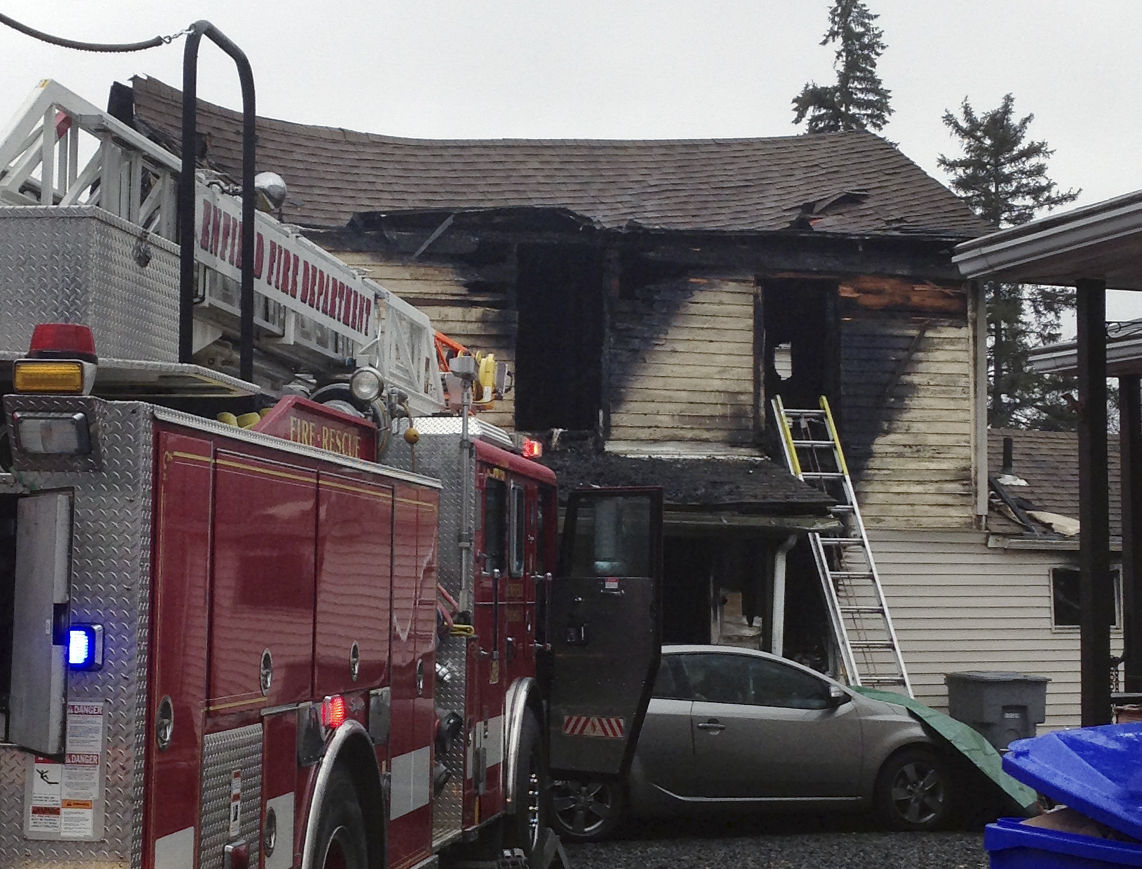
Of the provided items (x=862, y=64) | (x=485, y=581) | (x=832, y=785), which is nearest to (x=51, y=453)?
(x=485, y=581)

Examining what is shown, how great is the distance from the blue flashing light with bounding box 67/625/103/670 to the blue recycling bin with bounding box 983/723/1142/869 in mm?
2738

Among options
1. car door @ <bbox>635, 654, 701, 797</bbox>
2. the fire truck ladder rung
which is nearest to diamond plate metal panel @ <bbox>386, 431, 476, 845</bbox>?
car door @ <bbox>635, 654, 701, 797</bbox>

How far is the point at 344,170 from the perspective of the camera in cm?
2017

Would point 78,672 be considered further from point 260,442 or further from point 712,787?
point 712,787

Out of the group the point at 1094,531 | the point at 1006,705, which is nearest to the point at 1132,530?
the point at 1094,531

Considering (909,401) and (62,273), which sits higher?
(909,401)

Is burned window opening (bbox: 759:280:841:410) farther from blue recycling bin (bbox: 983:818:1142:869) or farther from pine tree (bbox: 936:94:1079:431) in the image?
pine tree (bbox: 936:94:1079:431)

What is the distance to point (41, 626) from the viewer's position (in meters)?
3.67

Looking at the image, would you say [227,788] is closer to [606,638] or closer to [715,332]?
[606,638]

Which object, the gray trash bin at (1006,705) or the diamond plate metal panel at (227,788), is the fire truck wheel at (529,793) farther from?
the gray trash bin at (1006,705)

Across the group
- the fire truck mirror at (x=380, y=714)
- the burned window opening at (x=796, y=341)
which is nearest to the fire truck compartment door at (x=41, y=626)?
the fire truck mirror at (x=380, y=714)

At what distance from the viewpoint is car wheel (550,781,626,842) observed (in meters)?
11.0

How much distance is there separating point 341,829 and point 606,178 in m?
16.1

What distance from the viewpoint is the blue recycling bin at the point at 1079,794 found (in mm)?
4262
